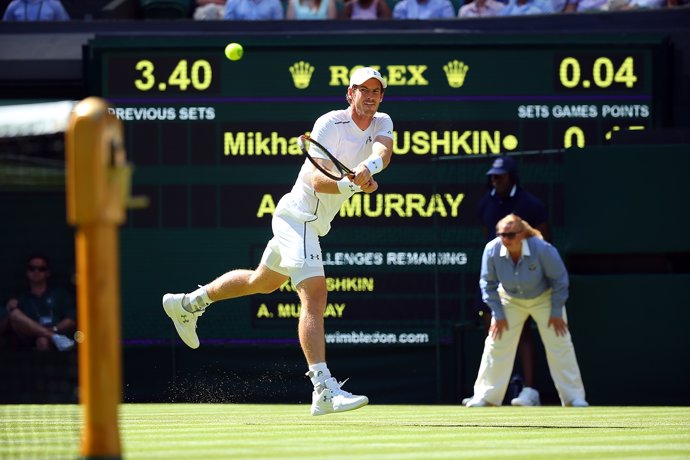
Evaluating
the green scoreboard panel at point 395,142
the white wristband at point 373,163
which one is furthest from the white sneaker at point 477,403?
the white wristband at point 373,163

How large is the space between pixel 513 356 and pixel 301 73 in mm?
3165

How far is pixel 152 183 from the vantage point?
1321cm

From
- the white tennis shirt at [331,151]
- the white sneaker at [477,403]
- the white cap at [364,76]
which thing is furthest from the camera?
the white sneaker at [477,403]

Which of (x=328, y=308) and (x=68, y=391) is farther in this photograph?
(x=328, y=308)

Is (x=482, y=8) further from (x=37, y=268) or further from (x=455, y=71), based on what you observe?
(x=37, y=268)

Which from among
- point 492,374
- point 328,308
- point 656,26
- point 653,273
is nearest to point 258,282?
point 492,374

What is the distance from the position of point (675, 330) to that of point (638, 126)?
5.93 ft

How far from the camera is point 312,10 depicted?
47.8 feet

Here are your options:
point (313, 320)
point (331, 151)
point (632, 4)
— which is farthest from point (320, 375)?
point (632, 4)

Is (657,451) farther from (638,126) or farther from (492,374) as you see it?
(638,126)

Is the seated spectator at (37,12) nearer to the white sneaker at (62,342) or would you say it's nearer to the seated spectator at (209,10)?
the seated spectator at (209,10)

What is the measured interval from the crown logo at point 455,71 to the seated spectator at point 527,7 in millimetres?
1523

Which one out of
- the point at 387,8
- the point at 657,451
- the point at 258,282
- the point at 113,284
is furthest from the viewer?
the point at 387,8

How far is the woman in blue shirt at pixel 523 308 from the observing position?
11773mm
